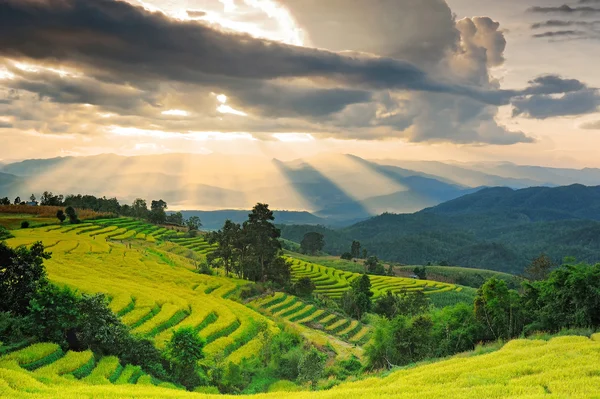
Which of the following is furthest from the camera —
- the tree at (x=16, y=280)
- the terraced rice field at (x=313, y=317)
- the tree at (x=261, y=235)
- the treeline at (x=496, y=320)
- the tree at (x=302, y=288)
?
the tree at (x=302, y=288)

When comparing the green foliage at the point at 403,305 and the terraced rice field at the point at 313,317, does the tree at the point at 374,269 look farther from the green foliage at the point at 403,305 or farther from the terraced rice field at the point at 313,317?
the terraced rice field at the point at 313,317

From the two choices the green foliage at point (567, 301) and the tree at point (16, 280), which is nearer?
the tree at point (16, 280)

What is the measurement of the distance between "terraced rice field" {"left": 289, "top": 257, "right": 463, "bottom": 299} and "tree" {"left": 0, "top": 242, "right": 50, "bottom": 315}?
90.0 meters

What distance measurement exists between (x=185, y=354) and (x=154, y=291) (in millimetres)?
27713

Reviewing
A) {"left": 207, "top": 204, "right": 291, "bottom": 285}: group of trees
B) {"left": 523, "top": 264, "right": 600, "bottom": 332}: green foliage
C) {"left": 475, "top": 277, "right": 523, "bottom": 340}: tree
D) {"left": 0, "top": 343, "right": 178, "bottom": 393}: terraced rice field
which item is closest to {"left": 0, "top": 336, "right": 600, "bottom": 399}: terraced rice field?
{"left": 0, "top": 343, "right": 178, "bottom": 393}: terraced rice field

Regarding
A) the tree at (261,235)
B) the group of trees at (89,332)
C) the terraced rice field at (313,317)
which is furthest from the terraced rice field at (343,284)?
the group of trees at (89,332)

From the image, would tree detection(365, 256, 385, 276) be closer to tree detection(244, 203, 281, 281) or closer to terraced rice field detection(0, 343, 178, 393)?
tree detection(244, 203, 281, 281)

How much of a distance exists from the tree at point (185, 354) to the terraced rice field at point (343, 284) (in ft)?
266

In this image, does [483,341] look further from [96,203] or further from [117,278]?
[96,203]

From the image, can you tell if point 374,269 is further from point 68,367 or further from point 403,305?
point 68,367

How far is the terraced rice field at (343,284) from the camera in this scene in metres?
128

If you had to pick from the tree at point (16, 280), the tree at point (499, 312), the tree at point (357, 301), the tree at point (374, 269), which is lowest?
the tree at point (374, 269)

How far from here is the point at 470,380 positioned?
2230 centimetres

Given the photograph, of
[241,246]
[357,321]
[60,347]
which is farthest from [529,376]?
[241,246]
